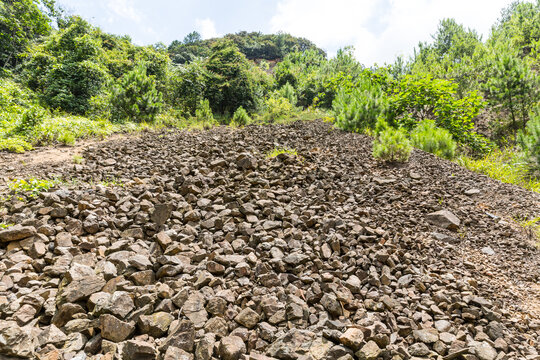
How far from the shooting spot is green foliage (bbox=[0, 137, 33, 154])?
16.9 feet

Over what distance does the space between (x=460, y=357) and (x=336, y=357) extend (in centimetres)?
76

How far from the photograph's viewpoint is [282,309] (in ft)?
5.92

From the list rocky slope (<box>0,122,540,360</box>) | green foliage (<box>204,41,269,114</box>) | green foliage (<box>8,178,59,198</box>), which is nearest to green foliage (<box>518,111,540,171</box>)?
rocky slope (<box>0,122,540,360</box>)

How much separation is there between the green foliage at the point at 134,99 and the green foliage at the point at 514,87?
12564 millimetres

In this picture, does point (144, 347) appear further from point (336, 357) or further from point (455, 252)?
point (455, 252)

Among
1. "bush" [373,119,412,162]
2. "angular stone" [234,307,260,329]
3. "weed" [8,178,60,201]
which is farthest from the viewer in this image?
"bush" [373,119,412,162]

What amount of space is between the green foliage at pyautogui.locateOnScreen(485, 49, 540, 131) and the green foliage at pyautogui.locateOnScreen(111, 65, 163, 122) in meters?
12.6

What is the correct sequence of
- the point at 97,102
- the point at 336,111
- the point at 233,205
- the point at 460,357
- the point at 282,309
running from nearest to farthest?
the point at 460,357, the point at 282,309, the point at 233,205, the point at 336,111, the point at 97,102

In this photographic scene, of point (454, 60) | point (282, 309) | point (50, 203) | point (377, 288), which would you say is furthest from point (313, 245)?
point (454, 60)

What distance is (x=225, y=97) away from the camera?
13.9m

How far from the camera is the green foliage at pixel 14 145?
5.15m

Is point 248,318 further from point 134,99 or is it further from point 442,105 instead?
point 134,99

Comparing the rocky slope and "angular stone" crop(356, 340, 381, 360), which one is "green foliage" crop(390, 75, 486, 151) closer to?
the rocky slope

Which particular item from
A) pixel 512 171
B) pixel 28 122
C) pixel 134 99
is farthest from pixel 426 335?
A: pixel 134 99
